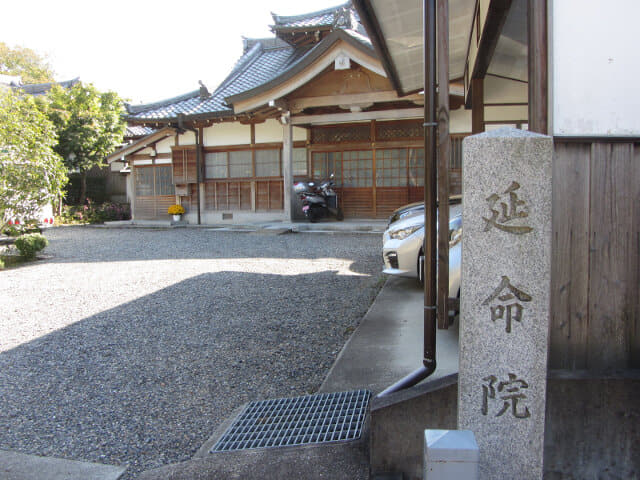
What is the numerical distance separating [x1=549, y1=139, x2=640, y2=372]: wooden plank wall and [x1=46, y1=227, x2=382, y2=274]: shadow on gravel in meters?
5.42

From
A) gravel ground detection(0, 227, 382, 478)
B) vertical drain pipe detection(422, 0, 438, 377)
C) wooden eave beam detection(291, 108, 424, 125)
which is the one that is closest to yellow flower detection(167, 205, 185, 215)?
wooden eave beam detection(291, 108, 424, 125)

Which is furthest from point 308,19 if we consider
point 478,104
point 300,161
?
point 478,104

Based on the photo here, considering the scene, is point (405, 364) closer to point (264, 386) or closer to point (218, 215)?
point (264, 386)

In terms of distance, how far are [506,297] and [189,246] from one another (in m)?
10.3

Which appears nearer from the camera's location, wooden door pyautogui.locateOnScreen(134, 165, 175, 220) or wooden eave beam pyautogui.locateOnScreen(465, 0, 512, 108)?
wooden eave beam pyautogui.locateOnScreen(465, 0, 512, 108)

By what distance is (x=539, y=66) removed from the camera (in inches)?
95.2

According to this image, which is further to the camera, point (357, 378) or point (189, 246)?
point (189, 246)

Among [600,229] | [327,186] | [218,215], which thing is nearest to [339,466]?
[600,229]

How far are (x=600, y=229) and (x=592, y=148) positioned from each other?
0.41 metres

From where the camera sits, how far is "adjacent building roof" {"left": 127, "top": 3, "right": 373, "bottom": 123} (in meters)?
15.5

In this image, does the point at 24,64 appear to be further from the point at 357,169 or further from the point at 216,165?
the point at 357,169

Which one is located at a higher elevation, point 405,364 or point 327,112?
point 327,112

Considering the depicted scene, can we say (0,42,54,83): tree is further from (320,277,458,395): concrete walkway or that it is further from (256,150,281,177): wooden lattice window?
(320,277,458,395): concrete walkway

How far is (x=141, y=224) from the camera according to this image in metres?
17.0
